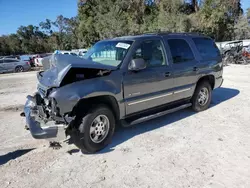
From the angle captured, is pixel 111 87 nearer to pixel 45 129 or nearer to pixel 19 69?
pixel 45 129

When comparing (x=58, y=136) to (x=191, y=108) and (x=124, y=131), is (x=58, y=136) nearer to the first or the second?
(x=124, y=131)

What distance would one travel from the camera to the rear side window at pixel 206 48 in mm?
5801

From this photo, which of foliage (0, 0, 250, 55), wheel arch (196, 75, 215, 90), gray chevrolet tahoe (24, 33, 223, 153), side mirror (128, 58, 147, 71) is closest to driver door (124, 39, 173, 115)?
gray chevrolet tahoe (24, 33, 223, 153)

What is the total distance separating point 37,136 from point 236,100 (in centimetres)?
572

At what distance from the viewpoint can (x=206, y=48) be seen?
606 centimetres

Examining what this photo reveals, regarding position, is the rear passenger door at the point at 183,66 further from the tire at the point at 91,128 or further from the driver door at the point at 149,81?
the tire at the point at 91,128

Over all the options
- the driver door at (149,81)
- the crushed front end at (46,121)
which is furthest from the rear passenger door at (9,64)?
the driver door at (149,81)

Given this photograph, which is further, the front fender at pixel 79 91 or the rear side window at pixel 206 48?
the rear side window at pixel 206 48

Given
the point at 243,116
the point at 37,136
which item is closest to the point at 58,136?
the point at 37,136

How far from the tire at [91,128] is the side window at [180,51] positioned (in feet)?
6.60

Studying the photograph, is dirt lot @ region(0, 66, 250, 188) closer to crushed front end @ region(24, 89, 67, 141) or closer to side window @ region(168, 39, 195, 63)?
crushed front end @ region(24, 89, 67, 141)

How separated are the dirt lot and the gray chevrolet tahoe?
Answer: 15.0 inches

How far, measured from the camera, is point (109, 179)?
3.20 m

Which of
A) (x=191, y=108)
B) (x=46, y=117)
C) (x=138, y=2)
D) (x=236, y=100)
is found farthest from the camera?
(x=138, y=2)
